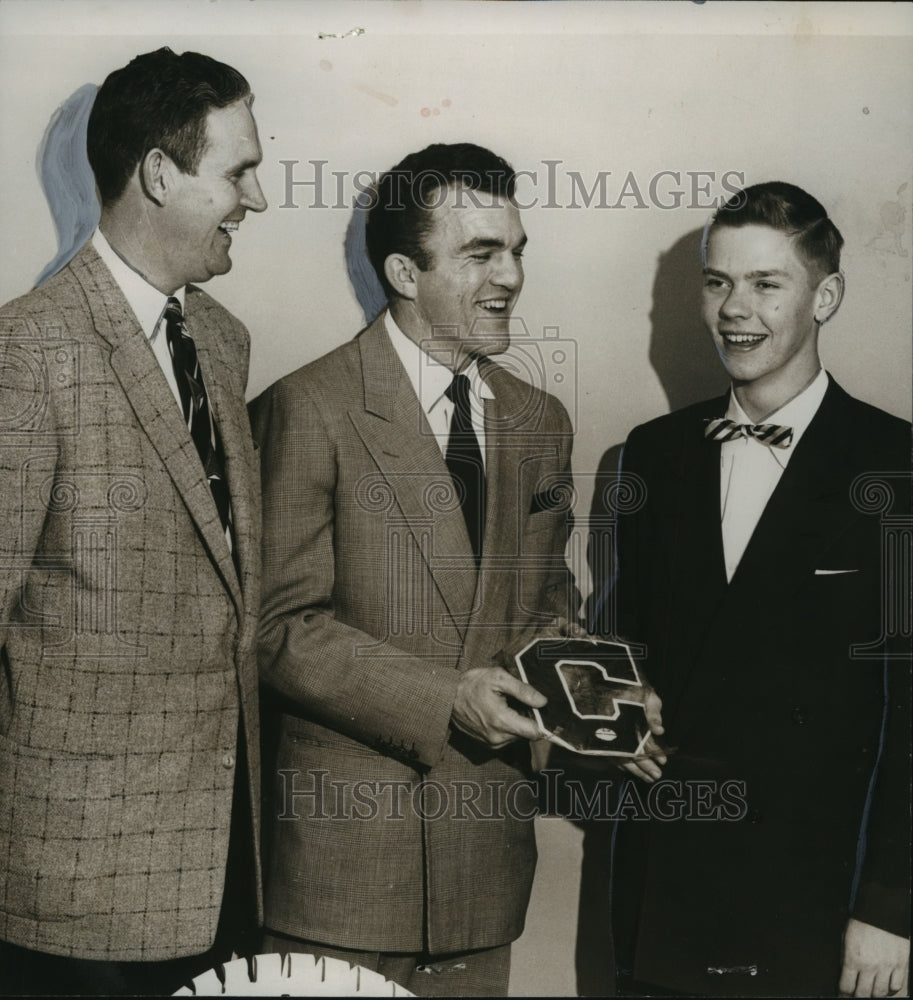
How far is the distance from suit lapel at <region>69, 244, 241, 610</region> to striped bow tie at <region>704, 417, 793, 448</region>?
117 cm

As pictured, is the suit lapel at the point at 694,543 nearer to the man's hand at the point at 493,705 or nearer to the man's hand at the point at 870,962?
the man's hand at the point at 493,705

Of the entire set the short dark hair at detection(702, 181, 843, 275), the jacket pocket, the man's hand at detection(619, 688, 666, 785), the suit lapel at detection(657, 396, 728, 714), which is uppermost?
the short dark hair at detection(702, 181, 843, 275)

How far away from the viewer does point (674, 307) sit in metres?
2.85

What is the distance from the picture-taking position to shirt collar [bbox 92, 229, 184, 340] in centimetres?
259

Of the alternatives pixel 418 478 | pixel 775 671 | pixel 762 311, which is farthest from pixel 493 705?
pixel 762 311

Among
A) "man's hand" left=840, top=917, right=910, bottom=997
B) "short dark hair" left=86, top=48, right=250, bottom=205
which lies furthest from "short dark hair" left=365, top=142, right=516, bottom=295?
"man's hand" left=840, top=917, right=910, bottom=997

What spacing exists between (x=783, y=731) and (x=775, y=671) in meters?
0.14

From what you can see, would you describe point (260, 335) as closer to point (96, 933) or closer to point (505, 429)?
point (505, 429)

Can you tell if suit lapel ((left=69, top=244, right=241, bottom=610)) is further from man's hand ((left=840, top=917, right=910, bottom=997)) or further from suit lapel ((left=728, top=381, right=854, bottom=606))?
man's hand ((left=840, top=917, right=910, bottom=997))

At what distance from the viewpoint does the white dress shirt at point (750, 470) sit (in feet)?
9.11

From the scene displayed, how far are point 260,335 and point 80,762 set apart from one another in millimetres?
1033

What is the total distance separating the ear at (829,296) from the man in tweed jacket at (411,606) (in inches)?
28.2

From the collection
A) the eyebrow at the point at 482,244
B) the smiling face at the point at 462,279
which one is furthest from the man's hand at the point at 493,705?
the eyebrow at the point at 482,244

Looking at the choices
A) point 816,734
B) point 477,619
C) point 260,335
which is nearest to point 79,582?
point 260,335
